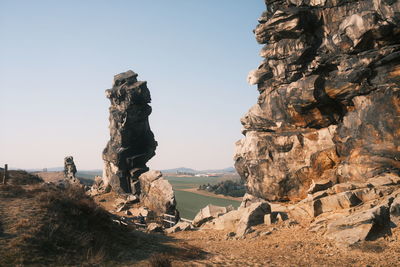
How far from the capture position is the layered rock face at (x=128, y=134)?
50.2 meters

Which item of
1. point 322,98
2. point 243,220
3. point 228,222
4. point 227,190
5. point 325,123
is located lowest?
point 227,190

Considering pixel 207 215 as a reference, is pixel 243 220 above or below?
above

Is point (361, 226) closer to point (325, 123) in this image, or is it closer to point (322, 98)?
point (325, 123)

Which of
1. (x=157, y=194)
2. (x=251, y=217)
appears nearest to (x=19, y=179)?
(x=157, y=194)

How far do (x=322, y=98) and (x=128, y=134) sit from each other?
32828 millimetres

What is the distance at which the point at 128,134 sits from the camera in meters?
50.9

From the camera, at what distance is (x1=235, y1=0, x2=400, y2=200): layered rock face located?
2580 cm

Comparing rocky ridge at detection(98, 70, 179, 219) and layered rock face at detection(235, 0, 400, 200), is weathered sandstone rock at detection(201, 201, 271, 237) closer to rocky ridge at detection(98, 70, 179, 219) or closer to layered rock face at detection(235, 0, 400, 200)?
layered rock face at detection(235, 0, 400, 200)

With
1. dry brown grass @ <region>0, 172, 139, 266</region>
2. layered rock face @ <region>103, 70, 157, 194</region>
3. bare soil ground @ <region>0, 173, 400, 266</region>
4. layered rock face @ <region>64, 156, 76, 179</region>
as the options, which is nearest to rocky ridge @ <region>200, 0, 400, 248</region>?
bare soil ground @ <region>0, 173, 400, 266</region>

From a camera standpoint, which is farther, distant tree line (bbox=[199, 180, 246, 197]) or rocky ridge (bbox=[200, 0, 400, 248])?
distant tree line (bbox=[199, 180, 246, 197])

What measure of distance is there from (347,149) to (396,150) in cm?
430

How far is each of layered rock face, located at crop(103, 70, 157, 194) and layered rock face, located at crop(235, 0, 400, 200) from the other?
2008 centimetres

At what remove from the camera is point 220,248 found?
20.4 metres

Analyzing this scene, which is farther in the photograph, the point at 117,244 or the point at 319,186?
the point at 319,186
